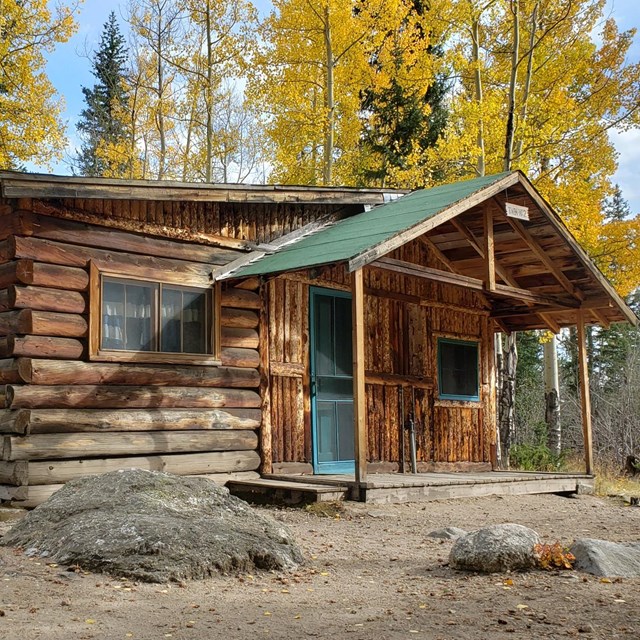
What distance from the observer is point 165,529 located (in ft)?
21.1

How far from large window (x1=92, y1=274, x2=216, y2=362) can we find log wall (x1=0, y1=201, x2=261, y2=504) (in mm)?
151

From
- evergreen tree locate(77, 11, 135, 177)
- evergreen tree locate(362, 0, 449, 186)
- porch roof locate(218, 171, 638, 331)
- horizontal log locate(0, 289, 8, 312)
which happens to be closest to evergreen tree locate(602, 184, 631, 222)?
evergreen tree locate(362, 0, 449, 186)

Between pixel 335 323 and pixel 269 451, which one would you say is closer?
pixel 269 451

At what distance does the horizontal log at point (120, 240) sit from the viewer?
32.1 ft

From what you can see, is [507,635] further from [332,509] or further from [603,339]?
[603,339]

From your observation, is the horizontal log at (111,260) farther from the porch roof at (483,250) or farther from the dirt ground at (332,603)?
the dirt ground at (332,603)

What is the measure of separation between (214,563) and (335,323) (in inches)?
276

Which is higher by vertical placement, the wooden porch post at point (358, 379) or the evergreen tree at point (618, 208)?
the evergreen tree at point (618, 208)

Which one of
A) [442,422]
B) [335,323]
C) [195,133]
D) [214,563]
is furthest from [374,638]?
[195,133]

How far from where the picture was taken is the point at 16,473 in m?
9.38

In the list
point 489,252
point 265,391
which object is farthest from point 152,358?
point 489,252

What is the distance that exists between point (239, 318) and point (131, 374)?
1.94 meters

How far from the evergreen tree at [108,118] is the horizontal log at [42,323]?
1867 centimetres

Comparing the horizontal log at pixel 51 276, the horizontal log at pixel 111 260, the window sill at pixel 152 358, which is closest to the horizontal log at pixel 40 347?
the window sill at pixel 152 358
